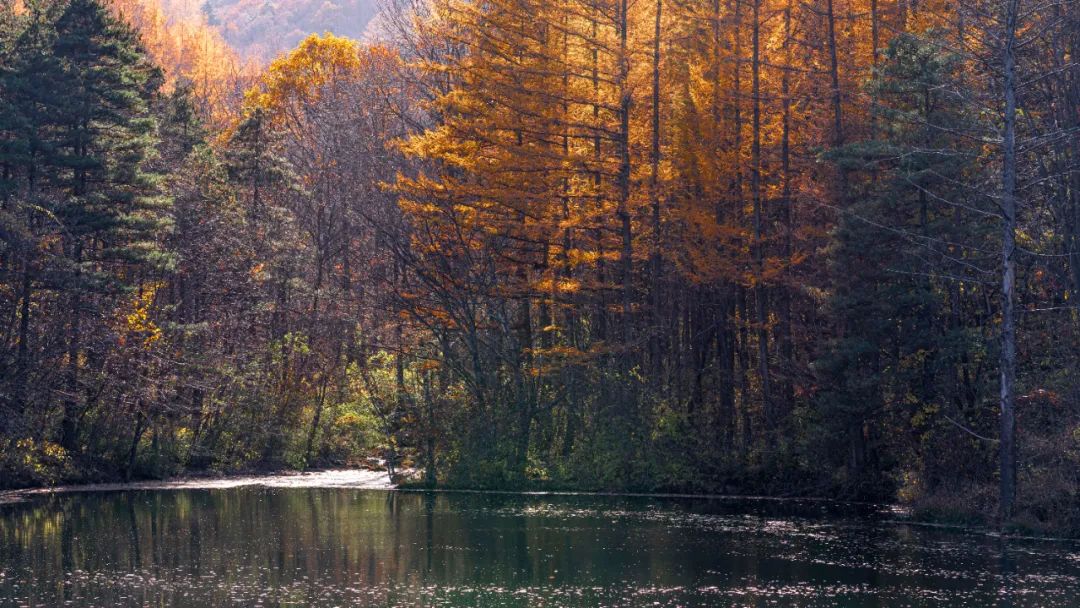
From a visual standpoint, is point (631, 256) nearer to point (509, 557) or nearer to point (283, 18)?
point (509, 557)

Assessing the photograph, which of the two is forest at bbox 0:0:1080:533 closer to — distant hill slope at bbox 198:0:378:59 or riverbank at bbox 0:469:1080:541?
riverbank at bbox 0:469:1080:541

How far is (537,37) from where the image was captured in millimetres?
29484

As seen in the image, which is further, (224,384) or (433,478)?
(224,384)

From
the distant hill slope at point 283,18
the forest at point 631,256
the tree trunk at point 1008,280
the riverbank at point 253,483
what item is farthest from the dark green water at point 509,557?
the distant hill slope at point 283,18

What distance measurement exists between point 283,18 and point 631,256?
500 feet

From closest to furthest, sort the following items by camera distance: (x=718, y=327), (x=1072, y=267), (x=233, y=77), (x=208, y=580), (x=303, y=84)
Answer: (x=208, y=580) < (x=1072, y=267) < (x=718, y=327) < (x=303, y=84) < (x=233, y=77)

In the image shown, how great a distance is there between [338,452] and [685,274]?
507 inches

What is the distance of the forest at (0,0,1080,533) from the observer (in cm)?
2345

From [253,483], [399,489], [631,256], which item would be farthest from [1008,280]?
[253,483]

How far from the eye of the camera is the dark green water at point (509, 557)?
16203 millimetres

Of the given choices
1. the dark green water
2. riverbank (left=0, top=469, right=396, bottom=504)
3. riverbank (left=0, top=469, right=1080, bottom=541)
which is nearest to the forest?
riverbank (left=0, top=469, right=1080, bottom=541)

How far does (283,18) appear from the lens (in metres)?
172

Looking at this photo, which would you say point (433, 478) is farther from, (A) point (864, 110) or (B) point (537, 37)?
(A) point (864, 110)

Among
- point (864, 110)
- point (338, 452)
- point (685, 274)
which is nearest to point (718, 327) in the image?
point (685, 274)
